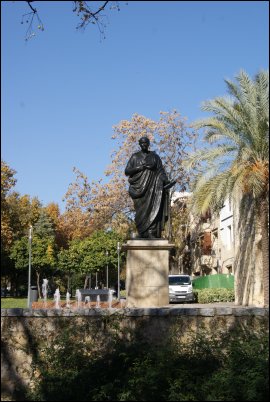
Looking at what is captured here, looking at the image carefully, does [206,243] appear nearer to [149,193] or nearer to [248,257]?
[248,257]

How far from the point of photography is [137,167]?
10953mm

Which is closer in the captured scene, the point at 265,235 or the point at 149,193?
the point at 149,193

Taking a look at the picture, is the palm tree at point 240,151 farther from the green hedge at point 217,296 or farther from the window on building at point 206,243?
the window on building at point 206,243

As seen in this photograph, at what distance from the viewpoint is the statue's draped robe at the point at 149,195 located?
10867mm

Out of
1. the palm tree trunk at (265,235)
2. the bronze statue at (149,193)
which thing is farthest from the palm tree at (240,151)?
the bronze statue at (149,193)

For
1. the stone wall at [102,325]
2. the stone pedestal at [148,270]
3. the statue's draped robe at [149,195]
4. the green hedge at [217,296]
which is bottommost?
the green hedge at [217,296]

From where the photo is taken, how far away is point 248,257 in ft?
64.2

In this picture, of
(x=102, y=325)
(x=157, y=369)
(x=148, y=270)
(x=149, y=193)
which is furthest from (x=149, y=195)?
(x=157, y=369)

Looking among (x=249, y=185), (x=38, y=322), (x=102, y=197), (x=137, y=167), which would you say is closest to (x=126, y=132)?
(x=102, y=197)

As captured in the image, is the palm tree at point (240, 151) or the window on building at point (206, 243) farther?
the window on building at point (206, 243)

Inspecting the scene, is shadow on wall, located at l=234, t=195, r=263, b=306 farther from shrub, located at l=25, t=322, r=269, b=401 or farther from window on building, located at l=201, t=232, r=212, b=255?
window on building, located at l=201, t=232, r=212, b=255

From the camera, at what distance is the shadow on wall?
19.1 meters

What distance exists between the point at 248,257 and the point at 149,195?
969cm

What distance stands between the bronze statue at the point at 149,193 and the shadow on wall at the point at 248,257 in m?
8.26
